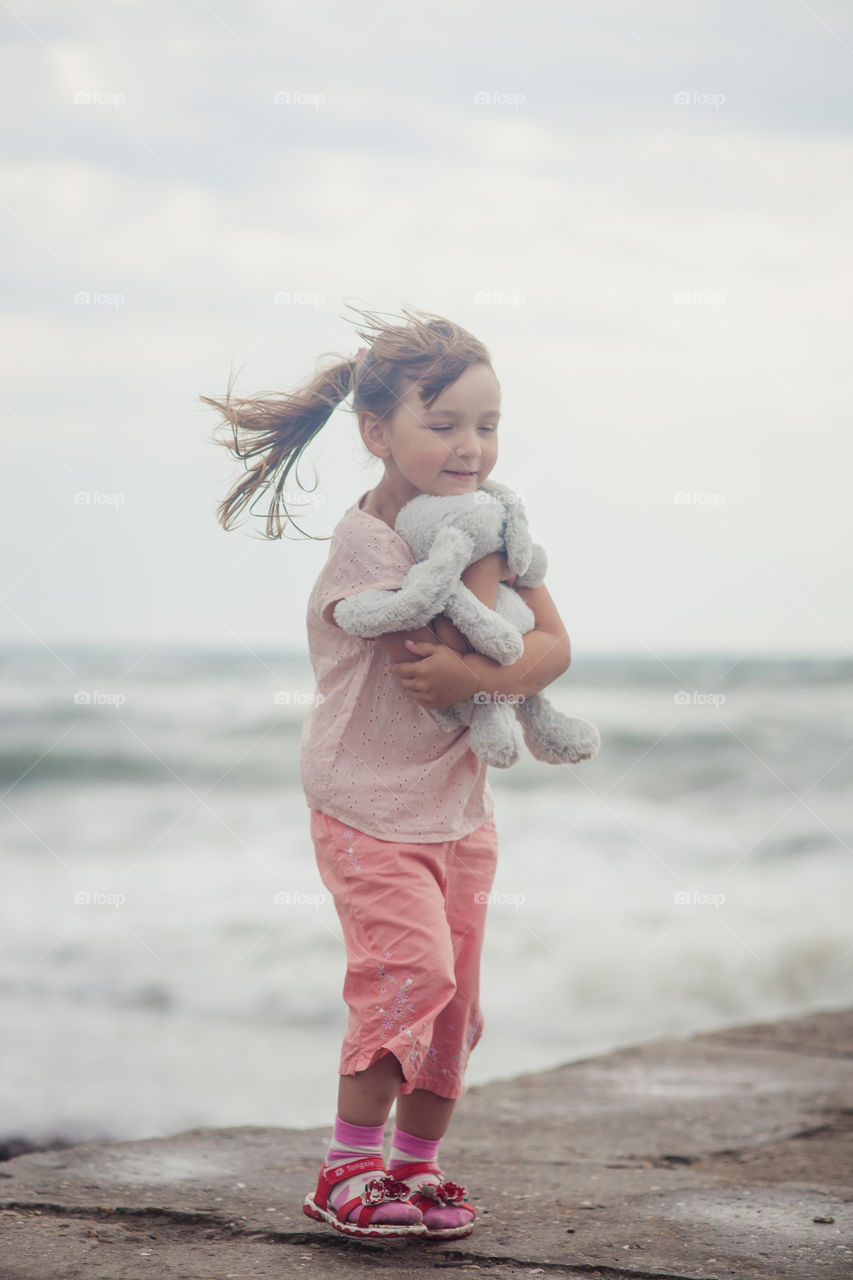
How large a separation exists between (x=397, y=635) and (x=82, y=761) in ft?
36.1

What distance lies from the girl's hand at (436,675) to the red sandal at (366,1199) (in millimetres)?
864

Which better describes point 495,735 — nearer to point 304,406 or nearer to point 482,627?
point 482,627

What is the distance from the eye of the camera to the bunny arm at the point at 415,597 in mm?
2199

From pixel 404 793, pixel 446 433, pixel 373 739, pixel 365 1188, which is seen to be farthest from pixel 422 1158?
pixel 446 433

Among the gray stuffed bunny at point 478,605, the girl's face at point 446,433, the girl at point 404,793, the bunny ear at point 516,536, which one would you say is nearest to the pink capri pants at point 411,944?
the girl at point 404,793

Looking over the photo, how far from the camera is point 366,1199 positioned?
7.38ft

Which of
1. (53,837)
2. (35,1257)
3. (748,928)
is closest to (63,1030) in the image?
(35,1257)

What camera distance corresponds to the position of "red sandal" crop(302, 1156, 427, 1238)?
2.24m

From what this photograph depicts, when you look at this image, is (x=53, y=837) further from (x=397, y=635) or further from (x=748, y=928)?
(x=397, y=635)

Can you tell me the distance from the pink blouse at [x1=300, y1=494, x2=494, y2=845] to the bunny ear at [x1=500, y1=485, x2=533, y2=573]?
190 mm

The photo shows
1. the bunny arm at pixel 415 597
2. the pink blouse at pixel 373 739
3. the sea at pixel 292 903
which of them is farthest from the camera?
the sea at pixel 292 903

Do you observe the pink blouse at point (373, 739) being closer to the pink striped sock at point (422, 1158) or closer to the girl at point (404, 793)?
the girl at point (404, 793)

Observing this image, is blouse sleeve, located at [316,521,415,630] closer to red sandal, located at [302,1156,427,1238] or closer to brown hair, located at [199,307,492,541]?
brown hair, located at [199,307,492,541]

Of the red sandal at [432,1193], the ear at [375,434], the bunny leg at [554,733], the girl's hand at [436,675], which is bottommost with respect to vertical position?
the red sandal at [432,1193]
